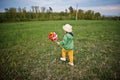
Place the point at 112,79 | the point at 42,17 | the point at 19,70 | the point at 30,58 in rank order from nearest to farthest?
the point at 112,79 → the point at 19,70 → the point at 30,58 → the point at 42,17

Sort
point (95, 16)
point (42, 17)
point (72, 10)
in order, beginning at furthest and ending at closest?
point (72, 10)
point (95, 16)
point (42, 17)

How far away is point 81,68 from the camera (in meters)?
3.36

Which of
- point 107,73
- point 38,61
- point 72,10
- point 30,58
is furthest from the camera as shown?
point 72,10

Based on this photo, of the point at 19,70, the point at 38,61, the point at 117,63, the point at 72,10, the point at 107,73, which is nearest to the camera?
the point at 107,73

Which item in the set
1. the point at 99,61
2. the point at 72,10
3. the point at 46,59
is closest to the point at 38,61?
the point at 46,59

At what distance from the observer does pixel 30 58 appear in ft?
13.5

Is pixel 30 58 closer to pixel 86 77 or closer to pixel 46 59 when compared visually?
pixel 46 59

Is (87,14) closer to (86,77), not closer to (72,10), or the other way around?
(72,10)

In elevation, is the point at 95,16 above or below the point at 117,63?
above

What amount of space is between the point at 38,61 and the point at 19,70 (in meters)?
0.70

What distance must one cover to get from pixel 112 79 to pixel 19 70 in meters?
2.34

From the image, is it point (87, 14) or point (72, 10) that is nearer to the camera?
point (87, 14)

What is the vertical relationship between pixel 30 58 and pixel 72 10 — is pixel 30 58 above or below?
below

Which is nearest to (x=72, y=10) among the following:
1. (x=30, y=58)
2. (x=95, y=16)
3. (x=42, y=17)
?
(x=95, y=16)
